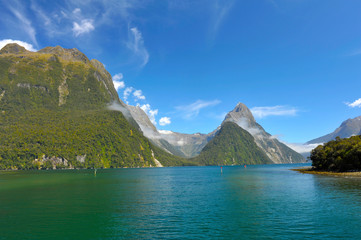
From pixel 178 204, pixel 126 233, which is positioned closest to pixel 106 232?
pixel 126 233

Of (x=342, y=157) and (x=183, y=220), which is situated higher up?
(x=342, y=157)

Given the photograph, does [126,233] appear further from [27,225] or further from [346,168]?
[346,168]

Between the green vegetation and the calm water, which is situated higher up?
the green vegetation

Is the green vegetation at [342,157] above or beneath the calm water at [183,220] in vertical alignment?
above

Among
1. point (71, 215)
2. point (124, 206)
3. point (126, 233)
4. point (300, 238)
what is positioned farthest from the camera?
point (124, 206)

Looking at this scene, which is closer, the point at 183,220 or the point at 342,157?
the point at 183,220

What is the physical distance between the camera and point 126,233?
102 feet

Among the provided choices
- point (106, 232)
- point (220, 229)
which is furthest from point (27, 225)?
point (220, 229)

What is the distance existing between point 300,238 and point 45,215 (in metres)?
39.6

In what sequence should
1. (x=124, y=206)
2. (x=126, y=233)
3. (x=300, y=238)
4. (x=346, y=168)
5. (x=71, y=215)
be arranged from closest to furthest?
(x=300, y=238)
(x=126, y=233)
(x=71, y=215)
(x=124, y=206)
(x=346, y=168)

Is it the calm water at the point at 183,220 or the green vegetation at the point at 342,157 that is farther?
the green vegetation at the point at 342,157

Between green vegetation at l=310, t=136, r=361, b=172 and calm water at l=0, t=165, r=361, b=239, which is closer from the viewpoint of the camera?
calm water at l=0, t=165, r=361, b=239

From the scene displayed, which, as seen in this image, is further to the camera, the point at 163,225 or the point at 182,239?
the point at 163,225

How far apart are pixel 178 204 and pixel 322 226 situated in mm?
27701
